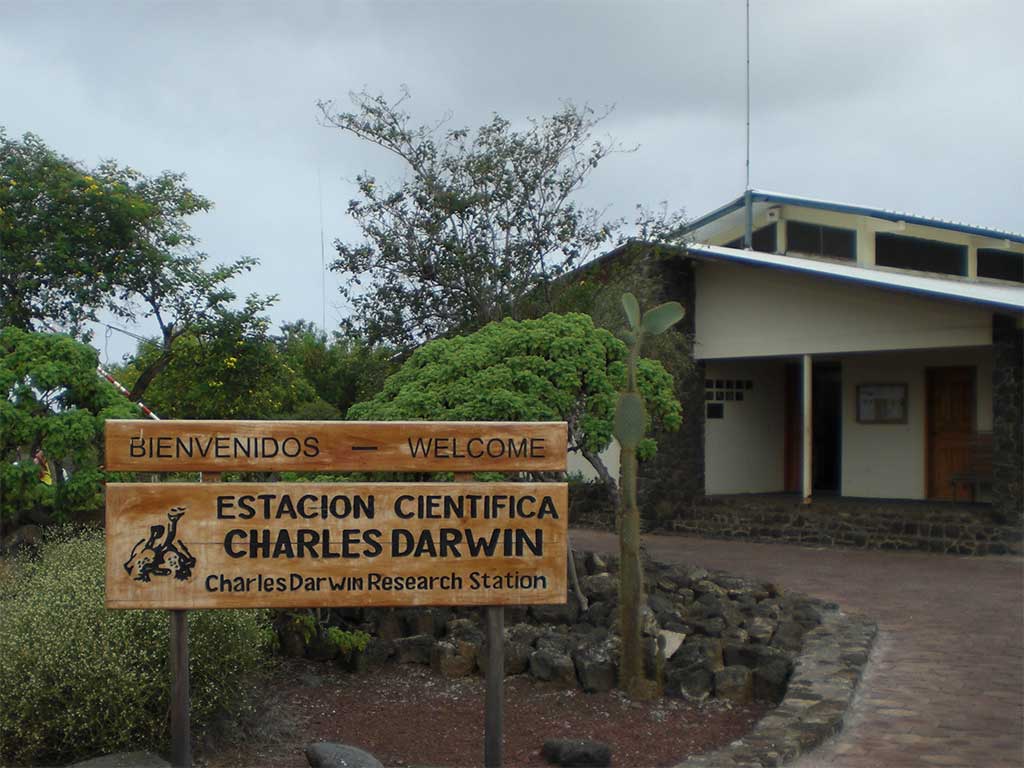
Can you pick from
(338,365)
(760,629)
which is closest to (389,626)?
(760,629)

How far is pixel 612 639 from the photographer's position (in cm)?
738

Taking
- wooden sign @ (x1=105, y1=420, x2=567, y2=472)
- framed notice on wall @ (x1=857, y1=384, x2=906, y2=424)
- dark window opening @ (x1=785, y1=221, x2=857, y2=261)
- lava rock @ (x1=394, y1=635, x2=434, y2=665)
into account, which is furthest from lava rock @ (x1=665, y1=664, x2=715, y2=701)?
dark window opening @ (x1=785, y1=221, x2=857, y2=261)

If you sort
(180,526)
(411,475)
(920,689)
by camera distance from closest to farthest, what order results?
(180,526) < (920,689) < (411,475)

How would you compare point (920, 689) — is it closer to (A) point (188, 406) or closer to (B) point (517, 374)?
(B) point (517, 374)

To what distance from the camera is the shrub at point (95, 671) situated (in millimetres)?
5000

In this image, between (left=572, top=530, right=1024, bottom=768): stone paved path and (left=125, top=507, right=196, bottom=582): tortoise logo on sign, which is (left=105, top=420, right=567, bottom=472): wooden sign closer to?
(left=125, top=507, right=196, bottom=582): tortoise logo on sign

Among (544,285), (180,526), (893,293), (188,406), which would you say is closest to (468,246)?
(544,285)

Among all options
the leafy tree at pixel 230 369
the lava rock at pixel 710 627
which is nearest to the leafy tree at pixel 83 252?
the leafy tree at pixel 230 369

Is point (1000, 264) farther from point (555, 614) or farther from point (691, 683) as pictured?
point (691, 683)

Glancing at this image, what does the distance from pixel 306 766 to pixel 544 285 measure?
9044 millimetres

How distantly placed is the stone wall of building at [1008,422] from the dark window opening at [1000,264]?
391 cm

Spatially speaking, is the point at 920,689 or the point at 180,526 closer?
the point at 180,526

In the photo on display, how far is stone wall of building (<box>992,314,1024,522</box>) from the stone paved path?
27.6 inches

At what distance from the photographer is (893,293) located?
14.1 m
